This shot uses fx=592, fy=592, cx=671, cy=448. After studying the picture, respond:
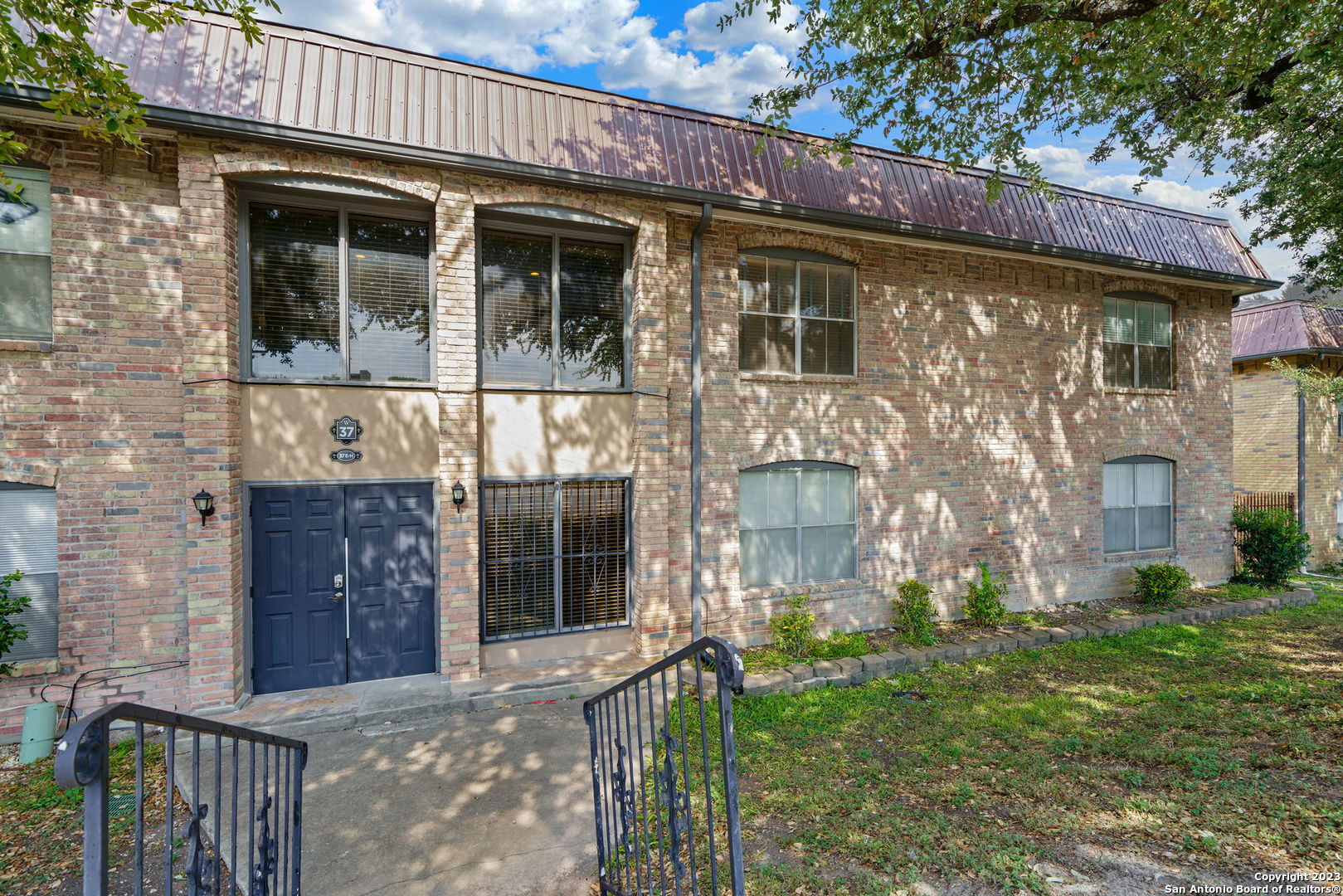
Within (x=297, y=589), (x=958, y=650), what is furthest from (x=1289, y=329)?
(x=297, y=589)

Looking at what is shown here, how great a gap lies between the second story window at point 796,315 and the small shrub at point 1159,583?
5.84m

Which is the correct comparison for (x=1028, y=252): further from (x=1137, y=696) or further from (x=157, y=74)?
(x=157, y=74)

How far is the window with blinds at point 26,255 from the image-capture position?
5.30 metres

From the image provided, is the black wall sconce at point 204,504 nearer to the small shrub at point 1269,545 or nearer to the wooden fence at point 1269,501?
the small shrub at point 1269,545

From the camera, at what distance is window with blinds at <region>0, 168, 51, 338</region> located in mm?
5301

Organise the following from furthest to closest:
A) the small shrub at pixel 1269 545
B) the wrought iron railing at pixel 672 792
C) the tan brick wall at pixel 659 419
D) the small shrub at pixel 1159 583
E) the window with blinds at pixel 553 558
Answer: the small shrub at pixel 1269 545 → the small shrub at pixel 1159 583 → the window with blinds at pixel 553 558 → the tan brick wall at pixel 659 419 → the wrought iron railing at pixel 672 792

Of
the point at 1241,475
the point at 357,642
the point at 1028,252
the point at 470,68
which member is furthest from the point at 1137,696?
the point at 1241,475

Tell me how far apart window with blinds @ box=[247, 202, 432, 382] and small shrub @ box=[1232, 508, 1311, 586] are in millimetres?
13605

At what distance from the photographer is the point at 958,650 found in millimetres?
7285

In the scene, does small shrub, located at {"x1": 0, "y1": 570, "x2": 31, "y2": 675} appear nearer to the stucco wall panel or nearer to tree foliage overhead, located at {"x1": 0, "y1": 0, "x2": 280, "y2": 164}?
tree foliage overhead, located at {"x1": 0, "y1": 0, "x2": 280, "y2": 164}

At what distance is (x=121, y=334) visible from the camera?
214 inches

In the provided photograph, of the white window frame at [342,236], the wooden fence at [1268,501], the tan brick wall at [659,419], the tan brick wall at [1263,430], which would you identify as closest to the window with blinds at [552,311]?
the tan brick wall at [659,419]

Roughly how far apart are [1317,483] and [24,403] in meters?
21.1

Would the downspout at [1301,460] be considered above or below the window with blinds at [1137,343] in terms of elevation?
below
